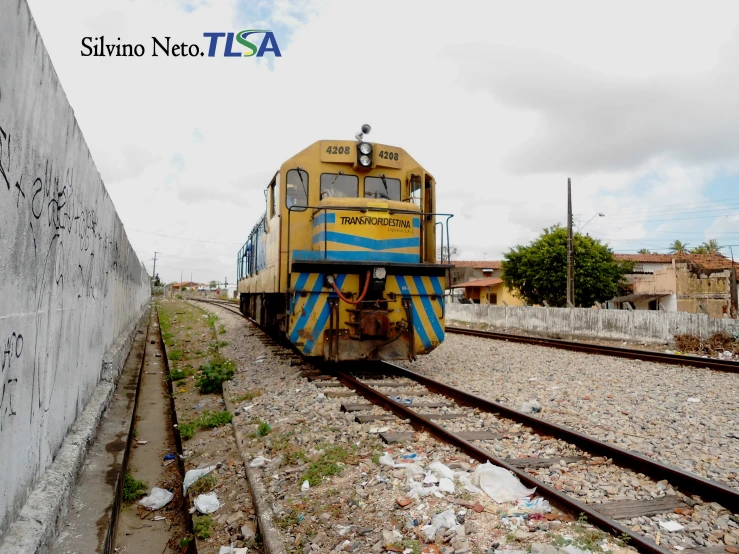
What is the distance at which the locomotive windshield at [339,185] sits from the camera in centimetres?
859

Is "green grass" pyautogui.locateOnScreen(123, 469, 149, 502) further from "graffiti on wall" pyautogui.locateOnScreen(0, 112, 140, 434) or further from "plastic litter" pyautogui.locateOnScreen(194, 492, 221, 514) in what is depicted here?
"graffiti on wall" pyautogui.locateOnScreen(0, 112, 140, 434)

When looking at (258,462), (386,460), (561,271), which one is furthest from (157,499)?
(561,271)

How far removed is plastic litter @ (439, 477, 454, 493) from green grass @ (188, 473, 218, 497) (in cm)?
195

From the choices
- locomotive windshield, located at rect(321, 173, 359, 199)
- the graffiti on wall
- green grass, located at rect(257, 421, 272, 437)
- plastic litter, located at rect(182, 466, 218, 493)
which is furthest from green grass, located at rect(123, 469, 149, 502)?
locomotive windshield, located at rect(321, 173, 359, 199)

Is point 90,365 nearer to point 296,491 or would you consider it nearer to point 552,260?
point 296,491

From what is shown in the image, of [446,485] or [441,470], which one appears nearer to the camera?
[446,485]

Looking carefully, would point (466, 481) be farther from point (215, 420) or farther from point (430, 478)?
point (215, 420)

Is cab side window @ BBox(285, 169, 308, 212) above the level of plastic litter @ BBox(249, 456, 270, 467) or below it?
above

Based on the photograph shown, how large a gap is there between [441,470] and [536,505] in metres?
0.78

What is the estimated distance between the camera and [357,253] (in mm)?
7852

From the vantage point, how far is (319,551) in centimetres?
313

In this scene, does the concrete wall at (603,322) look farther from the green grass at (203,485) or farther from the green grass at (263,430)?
the green grass at (203,485)

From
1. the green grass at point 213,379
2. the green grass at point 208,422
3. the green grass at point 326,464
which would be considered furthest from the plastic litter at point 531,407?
the green grass at point 213,379

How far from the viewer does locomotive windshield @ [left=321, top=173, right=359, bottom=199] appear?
28.2 feet
